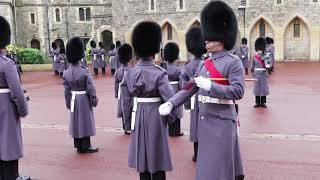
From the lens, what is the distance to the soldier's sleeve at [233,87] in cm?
A: 371

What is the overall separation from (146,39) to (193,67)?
4.87ft

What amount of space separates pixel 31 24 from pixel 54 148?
3187 centimetres

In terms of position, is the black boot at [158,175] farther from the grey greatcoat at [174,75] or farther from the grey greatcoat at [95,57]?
the grey greatcoat at [95,57]

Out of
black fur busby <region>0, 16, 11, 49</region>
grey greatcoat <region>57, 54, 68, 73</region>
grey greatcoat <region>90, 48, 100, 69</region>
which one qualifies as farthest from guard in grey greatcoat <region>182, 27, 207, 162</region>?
grey greatcoat <region>90, 48, 100, 69</region>

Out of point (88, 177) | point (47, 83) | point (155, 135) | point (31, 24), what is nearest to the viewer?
point (155, 135)

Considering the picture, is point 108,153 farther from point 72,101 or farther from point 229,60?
point 229,60

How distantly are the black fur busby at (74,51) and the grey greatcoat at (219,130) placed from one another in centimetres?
312

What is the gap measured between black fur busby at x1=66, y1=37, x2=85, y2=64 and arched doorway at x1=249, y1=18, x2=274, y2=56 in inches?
843

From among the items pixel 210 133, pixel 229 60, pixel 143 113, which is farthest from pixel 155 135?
pixel 229 60

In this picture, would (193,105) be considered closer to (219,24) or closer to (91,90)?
(91,90)

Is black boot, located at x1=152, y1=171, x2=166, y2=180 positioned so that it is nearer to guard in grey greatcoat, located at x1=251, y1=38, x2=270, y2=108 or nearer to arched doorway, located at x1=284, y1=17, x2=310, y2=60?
guard in grey greatcoat, located at x1=251, y1=38, x2=270, y2=108

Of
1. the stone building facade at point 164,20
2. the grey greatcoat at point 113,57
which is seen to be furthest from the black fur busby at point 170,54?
the stone building facade at point 164,20

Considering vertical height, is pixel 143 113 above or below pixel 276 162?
above

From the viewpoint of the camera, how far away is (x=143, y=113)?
4.69 metres
